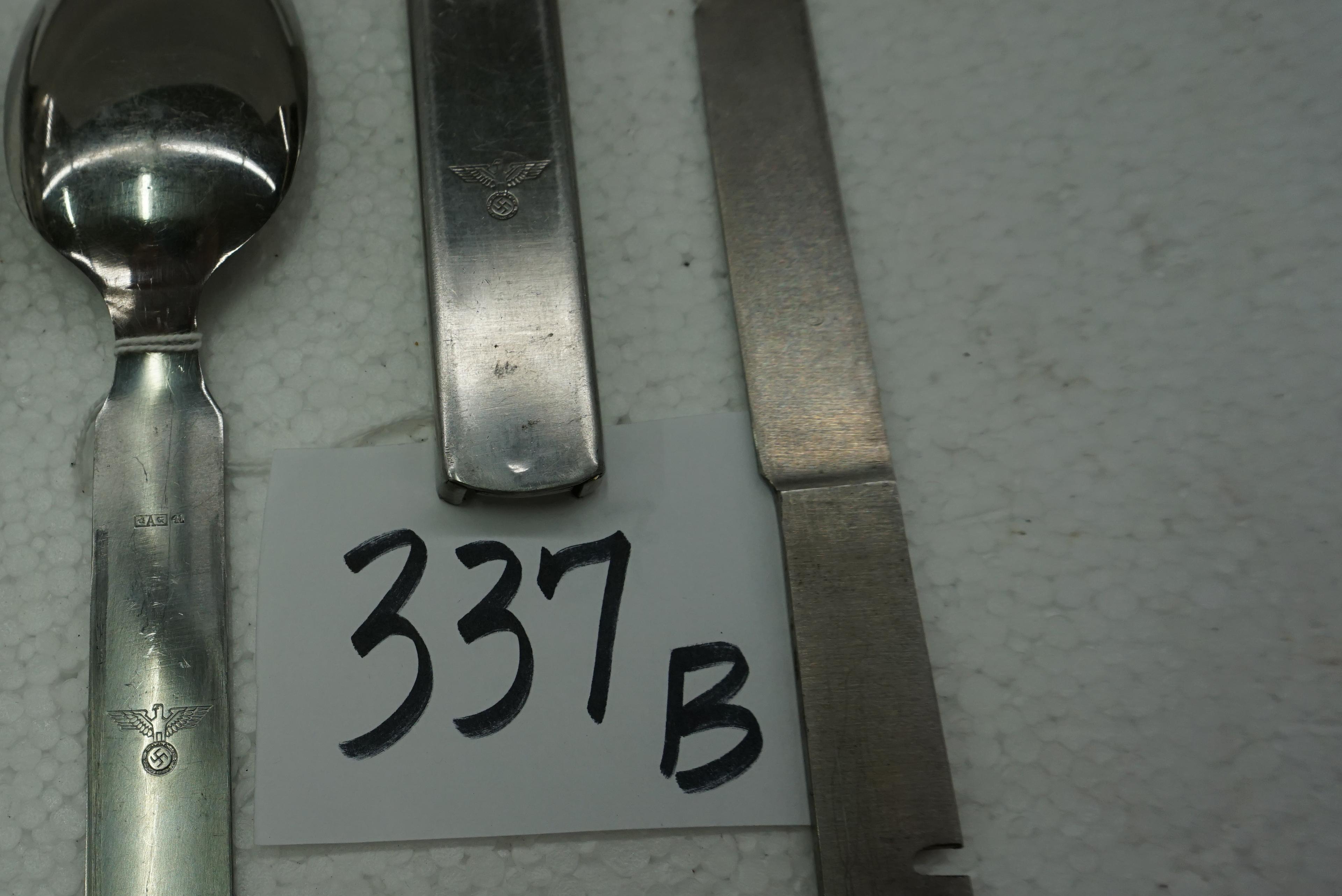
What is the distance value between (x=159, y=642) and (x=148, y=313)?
13 centimetres

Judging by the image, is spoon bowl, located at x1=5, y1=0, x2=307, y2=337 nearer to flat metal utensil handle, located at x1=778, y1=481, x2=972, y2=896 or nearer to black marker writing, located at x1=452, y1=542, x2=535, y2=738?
black marker writing, located at x1=452, y1=542, x2=535, y2=738

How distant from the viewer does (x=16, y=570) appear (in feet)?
1.08

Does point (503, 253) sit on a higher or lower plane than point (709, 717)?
higher

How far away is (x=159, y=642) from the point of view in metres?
0.30

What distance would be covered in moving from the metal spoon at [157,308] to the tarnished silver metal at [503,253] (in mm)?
74

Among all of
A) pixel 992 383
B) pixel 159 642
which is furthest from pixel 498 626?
pixel 992 383

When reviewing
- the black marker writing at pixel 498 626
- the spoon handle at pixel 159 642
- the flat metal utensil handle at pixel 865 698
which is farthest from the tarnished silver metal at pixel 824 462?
the spoon handle at pixel 159 642

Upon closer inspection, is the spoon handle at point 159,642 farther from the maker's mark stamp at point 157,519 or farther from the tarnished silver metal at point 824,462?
the tarnished silver metal at point 824,462

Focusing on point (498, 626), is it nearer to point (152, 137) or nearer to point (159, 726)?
point (159, 726)

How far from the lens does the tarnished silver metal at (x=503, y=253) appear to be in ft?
1.03

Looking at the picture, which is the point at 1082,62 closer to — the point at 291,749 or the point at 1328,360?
the point at 1328,360

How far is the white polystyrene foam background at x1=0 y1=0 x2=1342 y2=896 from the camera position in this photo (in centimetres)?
30

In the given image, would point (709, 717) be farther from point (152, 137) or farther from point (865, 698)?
point (152, 137)

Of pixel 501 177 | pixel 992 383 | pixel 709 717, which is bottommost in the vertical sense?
pixel 709 717
